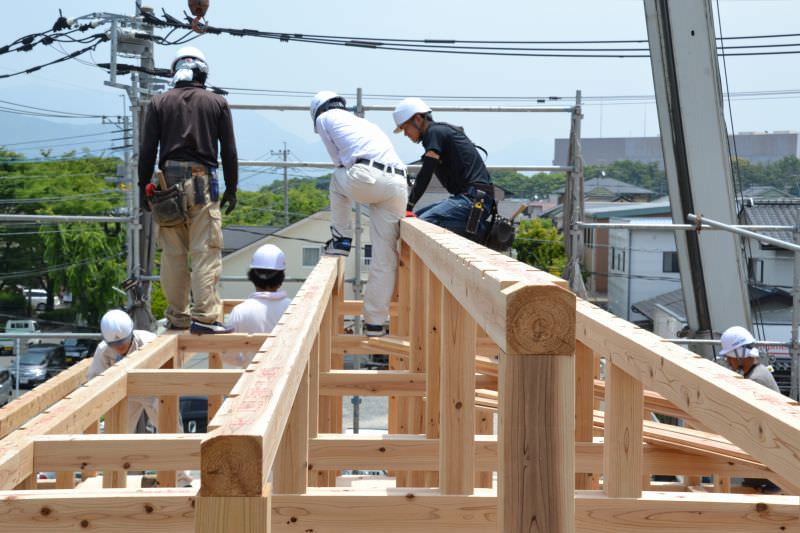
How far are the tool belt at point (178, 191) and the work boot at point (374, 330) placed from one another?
1386 mm

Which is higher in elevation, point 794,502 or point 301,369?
point 301,369

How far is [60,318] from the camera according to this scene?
172 feet

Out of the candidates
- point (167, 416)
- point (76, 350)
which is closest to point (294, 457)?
point (167, 416)

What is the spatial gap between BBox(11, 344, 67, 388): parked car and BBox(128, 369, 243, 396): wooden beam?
27936mm

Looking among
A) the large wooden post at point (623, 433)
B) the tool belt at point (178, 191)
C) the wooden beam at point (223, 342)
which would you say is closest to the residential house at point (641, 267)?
the wooden beam at point (223, 342)

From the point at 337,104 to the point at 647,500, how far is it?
420 cm

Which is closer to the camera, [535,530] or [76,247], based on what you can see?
[535,530]

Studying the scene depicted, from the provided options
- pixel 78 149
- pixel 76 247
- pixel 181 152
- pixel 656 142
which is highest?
pixel 656 142

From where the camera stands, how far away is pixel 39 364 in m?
35.2

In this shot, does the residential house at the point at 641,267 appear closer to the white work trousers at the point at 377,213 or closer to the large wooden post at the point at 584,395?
the white work trousers at the point at 377,213

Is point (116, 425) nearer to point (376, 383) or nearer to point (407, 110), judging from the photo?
point (376, 383)

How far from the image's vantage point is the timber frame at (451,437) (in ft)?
5.86

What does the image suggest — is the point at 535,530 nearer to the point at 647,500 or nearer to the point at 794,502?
the point at 647,500

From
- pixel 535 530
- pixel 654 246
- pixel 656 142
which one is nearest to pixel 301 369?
pixel 535 530
